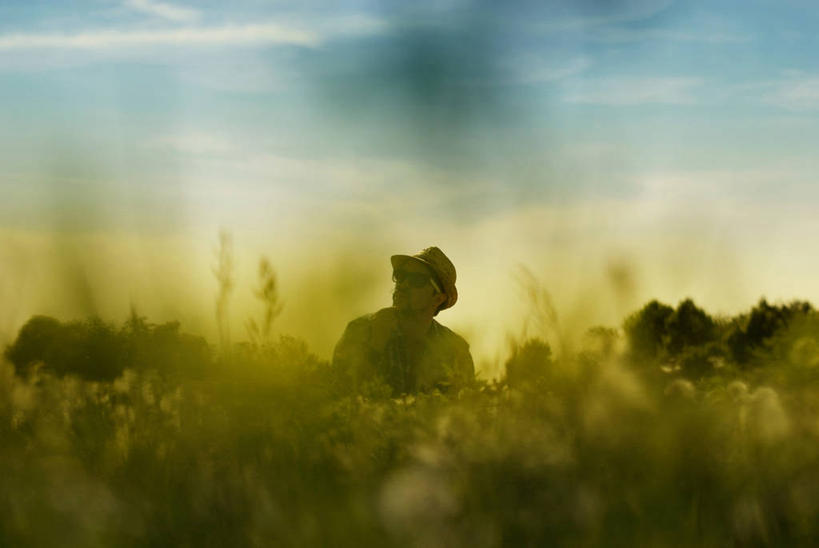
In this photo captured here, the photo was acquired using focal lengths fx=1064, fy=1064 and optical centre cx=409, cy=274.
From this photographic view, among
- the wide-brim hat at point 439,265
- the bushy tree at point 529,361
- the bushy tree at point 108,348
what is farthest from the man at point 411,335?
the bushy tree at point 529,361

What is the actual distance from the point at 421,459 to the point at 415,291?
329cm

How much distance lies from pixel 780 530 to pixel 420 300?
353 centimetres

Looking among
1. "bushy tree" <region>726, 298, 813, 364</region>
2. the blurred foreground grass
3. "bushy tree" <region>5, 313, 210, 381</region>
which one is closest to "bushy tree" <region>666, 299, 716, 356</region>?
"bushy tree" <region>726, 298, 813, 364</region>

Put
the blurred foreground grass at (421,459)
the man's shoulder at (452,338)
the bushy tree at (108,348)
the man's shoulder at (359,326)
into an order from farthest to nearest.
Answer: the man's shoulder at (452,338), the man's shoulder at (359,326), the bushy tree at (108,348), the blurred foreground grass at (421,459)

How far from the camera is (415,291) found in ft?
20.4

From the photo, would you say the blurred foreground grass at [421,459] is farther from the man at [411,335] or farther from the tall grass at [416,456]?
the man at [411,335]

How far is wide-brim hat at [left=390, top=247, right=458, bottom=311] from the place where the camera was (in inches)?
247

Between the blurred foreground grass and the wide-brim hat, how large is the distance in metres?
2.36

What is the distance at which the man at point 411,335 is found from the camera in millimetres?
5801

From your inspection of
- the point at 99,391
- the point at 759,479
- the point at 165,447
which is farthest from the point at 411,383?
the point at 759,479

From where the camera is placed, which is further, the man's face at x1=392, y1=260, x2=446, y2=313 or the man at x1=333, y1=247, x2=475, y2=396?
the man's face at x1=392, y1=260, x2=446, y2=313

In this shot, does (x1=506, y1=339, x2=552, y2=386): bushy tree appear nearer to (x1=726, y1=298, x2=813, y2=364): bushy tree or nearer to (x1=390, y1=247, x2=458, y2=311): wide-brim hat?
(x1=390, y1=247, x2=458, y2=311): wide-brim hat

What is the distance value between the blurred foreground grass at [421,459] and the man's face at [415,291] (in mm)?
2283

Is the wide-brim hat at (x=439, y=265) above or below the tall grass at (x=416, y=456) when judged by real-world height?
above
